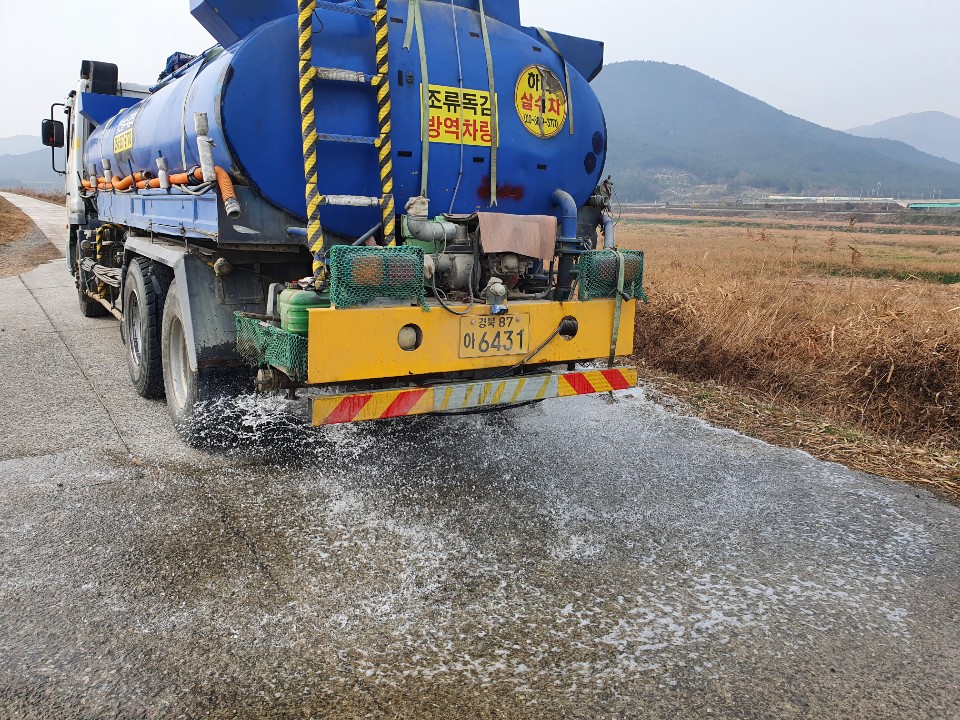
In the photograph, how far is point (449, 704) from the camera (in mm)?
2447

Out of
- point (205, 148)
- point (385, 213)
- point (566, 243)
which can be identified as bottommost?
point (566, 243)

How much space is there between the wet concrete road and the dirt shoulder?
42.3ft

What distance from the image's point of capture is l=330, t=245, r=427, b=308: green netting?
3.63 meters

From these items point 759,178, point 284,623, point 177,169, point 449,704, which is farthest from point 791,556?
point 759,178

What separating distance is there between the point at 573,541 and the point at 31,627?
7.47 ft

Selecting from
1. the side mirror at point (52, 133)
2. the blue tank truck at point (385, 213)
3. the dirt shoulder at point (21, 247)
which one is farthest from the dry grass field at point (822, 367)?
the dirt shoulder at point (21, 247)

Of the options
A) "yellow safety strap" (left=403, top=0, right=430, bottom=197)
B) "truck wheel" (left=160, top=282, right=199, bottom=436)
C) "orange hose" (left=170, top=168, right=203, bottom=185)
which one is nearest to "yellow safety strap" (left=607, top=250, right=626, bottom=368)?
"yellow safety strap" (left=403, top=0, right=430, bottom=197)

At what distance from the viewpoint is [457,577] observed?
3.27m

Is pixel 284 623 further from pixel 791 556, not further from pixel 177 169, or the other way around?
pixel 177 169

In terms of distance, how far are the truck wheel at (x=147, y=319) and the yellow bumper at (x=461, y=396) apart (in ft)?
8.20

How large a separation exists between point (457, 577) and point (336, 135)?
2.45 meters

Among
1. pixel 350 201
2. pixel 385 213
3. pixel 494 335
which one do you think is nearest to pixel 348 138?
pixel 350 201

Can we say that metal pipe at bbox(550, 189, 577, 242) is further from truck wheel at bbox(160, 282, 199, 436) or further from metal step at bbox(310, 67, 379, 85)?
truck wheel at bbox(160, 282, 199, 436)

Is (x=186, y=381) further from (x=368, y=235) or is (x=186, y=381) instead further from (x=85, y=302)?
(x=85, y=302)
